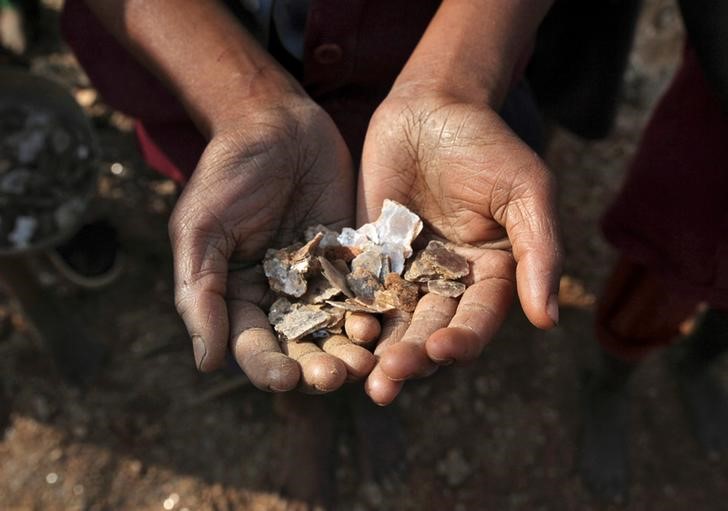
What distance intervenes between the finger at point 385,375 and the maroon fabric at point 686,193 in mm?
806

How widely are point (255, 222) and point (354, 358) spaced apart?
442 millimetres

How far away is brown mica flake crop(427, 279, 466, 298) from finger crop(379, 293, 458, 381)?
0.04 feet

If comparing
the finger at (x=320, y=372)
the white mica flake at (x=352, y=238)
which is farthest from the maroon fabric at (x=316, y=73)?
the finger at (x=320, y=372)

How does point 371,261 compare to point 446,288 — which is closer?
point 446,288

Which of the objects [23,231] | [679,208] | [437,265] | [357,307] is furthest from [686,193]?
[23,231]

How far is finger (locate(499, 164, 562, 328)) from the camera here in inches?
55.0

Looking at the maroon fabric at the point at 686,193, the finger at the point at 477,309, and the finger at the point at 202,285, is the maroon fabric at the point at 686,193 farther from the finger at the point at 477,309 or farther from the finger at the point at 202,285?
the finger at the point at 202,285

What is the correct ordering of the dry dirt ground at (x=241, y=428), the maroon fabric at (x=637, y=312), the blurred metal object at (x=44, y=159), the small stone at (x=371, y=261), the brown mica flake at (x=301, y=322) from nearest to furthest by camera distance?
the brown mica flake at (x=301, y=322)
the small stone at (x=371, y=261)
the maroon fabric at (x=637, y=312)
the dry dirt ground at (x=241, y=428)
the blurred metal object at (x=44, y=159)

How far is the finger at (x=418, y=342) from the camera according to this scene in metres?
1.37

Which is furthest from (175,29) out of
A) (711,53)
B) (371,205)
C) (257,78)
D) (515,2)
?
(711,53)

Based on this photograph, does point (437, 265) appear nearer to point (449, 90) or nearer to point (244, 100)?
point (449, 90)

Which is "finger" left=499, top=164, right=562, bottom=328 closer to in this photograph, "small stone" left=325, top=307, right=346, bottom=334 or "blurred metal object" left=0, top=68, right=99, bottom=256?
"small stone" left=325, top=307, right=346, bottom=334

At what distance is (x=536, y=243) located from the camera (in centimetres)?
145

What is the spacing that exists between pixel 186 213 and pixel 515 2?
3.20 ft
